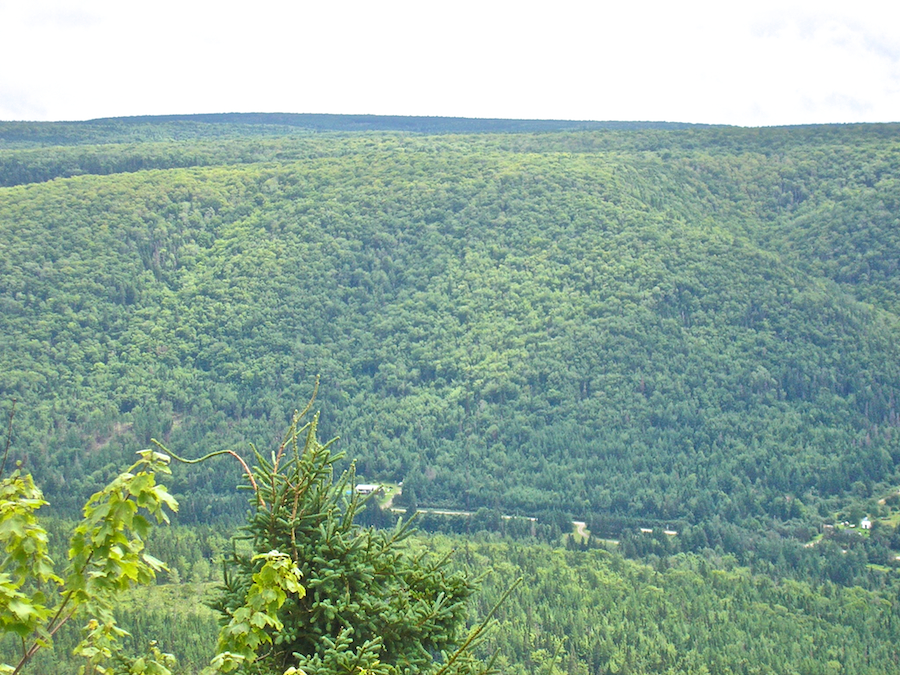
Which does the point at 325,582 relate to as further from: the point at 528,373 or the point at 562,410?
the point at 528,373

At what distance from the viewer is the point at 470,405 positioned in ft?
560

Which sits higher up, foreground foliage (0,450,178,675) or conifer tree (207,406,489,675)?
foreground foliage (0,450,178,675)

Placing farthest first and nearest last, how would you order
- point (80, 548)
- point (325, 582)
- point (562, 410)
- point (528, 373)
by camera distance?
point (528, 373)
point (562, 410)
point (325, 582)
point (80, 548)

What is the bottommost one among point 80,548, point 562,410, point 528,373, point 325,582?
point 562,410

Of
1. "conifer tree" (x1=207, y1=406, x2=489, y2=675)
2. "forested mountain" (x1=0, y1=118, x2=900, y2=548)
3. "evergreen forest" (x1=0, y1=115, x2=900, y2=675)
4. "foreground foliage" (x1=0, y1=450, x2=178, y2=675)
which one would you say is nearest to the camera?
"foreground foliage" (x1=0, y1=450, x2=178, y2=675)

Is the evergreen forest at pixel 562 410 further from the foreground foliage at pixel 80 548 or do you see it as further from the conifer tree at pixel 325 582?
the foreground foliage at pixel 80 548

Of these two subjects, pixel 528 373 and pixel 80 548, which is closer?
pixel 80 548

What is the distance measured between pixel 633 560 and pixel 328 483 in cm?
10331

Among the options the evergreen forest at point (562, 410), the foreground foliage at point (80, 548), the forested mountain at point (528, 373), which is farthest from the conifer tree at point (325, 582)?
the forested mountain at point (528, 373)

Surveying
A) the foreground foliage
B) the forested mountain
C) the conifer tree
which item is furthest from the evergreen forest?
the foreground foliage

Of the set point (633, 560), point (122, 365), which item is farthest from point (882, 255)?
point (122, 365)

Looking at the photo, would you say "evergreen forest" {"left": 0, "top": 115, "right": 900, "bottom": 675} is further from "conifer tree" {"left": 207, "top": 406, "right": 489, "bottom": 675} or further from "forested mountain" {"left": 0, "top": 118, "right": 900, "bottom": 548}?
"conifer tree" {"left": 207, "top": 406, "right": 489, "bottom": 675}

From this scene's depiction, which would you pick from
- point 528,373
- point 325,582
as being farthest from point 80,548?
point 528,373

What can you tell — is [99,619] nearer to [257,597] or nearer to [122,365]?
[257,597]
